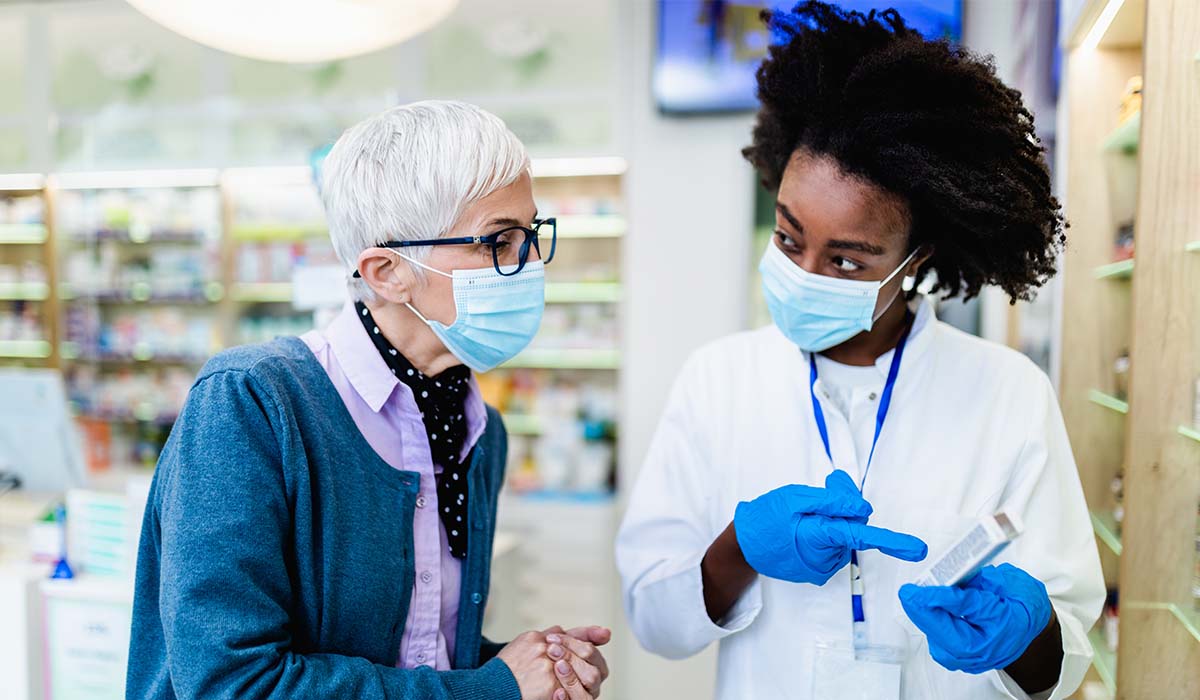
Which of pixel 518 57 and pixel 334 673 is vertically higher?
pixel 518 57

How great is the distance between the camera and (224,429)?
3.52 feet

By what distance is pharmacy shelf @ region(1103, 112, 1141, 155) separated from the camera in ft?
6.34

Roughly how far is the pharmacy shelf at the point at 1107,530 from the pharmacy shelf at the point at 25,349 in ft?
18.1

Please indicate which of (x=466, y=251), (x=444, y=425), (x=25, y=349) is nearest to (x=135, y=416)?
(x=25, y=349)

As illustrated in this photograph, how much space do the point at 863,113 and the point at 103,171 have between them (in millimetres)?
4883

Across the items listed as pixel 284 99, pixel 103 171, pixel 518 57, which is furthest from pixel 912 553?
pixel 103 171

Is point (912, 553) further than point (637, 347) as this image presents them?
No

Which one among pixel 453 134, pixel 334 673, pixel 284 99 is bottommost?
pixel 334 673

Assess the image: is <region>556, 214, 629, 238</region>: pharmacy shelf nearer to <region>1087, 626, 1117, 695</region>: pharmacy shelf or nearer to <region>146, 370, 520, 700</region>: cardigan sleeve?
<region>1087, 626, 1117, 695</region>: pharmacy shelf

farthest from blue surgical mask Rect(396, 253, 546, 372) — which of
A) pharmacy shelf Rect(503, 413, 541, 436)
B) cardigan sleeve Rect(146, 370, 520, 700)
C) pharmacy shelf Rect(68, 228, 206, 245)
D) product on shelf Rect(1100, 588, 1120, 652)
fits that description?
pharmacy shelf Rect(68, 228, 206, 245)

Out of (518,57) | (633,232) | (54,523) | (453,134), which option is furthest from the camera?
(518,57)

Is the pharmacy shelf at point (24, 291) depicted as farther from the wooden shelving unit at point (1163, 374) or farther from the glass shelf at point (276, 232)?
the wooden shelving unit at point (1163, 374)

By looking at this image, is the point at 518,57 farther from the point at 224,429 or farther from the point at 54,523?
the point at 224,429

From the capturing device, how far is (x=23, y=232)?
5.21 meters
